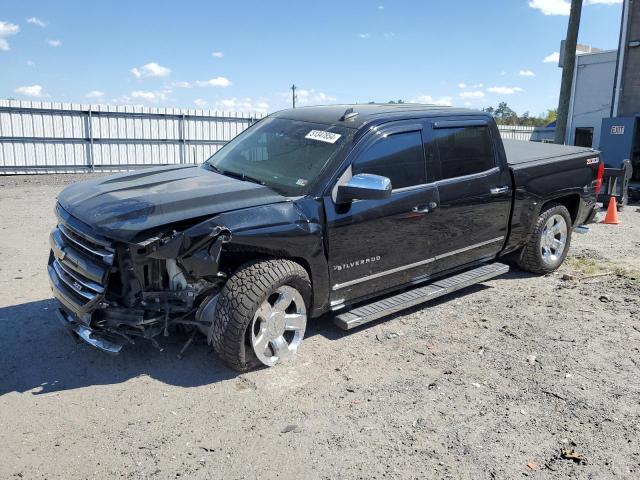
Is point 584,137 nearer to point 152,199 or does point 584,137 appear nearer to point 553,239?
point 553,239

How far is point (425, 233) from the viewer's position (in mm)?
4961

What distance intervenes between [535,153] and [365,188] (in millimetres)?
3511

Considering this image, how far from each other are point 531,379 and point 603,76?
67.3 feet

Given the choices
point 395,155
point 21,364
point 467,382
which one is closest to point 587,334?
point 467,382

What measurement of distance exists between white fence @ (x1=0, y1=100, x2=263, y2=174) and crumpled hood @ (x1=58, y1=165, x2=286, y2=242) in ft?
48.6

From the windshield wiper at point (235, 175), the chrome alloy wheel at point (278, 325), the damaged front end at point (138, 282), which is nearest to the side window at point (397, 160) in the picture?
the windshield wiper at point (235, 175)

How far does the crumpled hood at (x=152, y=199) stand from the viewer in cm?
361

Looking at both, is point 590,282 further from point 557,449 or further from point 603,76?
point 603,76

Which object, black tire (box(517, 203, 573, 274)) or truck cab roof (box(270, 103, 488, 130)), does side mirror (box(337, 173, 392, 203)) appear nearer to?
truck cab roof (box(270, 103, 488, 130))

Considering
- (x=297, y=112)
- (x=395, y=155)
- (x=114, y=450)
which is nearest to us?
(x=114, y=450)

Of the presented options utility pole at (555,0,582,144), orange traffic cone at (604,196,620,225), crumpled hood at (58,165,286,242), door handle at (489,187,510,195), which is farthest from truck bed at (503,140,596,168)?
utility pole at (555,0,582,144)

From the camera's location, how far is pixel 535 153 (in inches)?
262

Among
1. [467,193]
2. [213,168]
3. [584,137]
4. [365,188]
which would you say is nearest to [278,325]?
[365,188]

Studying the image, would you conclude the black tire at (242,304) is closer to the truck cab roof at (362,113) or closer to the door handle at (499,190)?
the truck cab roof at (362,113)
